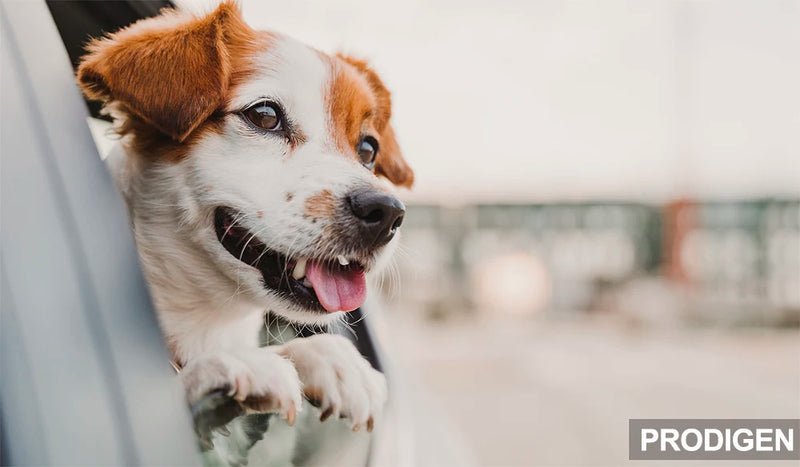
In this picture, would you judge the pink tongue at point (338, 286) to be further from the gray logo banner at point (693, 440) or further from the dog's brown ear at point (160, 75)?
the gray logo banner at point (693, 440)

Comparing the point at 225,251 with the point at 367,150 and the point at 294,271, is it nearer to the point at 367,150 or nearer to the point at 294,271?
the point at 294,271

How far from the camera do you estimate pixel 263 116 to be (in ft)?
3.50

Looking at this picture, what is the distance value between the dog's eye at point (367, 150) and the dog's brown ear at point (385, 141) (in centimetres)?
1

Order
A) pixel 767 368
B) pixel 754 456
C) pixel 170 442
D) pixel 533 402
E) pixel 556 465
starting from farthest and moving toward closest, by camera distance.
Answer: pixel 767 368
pixel 533 402
pixel 556 465
pixel 754 456
pixel 170 442

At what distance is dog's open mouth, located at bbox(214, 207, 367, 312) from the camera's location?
97 centimetres

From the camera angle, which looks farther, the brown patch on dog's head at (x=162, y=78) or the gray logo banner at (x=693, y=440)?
the gray logo banner at (x=693, y=440)

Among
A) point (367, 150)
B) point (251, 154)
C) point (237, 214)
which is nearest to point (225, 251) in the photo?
point (237, 214)

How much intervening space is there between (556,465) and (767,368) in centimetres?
631

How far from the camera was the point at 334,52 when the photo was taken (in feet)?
4.17

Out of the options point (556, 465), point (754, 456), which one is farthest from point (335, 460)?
point (556, 465)

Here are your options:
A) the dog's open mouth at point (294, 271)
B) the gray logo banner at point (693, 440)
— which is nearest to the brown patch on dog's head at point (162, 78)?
the dog's open mouth at point (294, 271)

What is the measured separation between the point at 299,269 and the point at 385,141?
36 centimetres

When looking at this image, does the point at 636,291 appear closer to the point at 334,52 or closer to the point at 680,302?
the point at 680,302

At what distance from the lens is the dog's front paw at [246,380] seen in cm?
87
